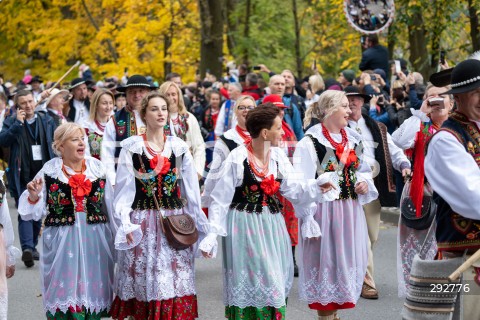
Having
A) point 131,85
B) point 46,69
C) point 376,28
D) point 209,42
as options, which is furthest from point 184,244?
point 46,69

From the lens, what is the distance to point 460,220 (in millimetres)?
5316

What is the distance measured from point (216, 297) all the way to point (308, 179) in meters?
2.37

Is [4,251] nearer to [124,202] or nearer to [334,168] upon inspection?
[124,202]

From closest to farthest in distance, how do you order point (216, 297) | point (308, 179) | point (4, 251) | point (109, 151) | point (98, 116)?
point (4, 251), point (308, 179), point (109, 151), point (216, 297), point (98, 116)

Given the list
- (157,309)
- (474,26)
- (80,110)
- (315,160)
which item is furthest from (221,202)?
(474,26)

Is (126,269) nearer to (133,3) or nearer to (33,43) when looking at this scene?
(133,3)

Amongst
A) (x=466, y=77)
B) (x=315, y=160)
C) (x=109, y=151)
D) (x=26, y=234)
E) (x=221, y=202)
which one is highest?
(x=466, y=77)

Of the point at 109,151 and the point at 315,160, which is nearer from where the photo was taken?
the point at 315,160

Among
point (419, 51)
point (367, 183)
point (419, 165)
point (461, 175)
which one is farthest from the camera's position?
point (419, 51)

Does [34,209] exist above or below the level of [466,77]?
Result: below

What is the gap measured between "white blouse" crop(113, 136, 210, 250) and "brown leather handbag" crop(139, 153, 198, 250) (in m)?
0.13

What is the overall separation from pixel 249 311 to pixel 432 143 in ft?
8.17

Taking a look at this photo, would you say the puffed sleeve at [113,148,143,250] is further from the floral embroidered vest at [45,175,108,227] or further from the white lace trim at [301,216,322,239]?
the white lace trim at [301,216,322,239]

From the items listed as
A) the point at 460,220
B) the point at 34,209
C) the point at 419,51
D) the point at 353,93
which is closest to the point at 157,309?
the point at 34,209
